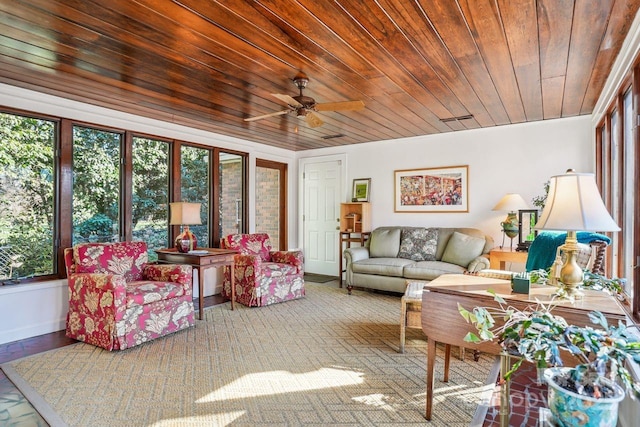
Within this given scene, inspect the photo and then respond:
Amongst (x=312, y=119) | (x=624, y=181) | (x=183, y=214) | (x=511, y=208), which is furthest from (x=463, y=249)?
(x=183, y=214)

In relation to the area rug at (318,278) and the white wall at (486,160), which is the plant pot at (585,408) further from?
the area rug at (318,278)

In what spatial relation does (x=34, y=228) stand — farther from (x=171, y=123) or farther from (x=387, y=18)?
(x=387, y=18)

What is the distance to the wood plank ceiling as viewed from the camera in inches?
82.0

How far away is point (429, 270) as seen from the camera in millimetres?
4609

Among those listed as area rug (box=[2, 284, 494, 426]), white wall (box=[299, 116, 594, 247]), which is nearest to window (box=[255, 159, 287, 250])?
white wall (box=[299, 116, 594, 247])

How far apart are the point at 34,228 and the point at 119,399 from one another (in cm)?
225

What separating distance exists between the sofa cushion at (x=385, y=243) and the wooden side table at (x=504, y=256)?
Result: 1.34 metres

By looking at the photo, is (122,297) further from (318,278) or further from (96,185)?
(318,278)

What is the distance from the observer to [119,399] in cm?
228

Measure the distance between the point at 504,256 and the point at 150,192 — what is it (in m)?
4.37

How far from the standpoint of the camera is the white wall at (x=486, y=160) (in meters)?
4.55

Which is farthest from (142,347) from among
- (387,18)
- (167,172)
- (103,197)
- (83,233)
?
(387,18)

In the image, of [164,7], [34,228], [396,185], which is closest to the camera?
[164,7]

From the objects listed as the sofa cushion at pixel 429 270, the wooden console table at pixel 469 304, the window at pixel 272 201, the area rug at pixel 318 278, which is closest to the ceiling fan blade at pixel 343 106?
the wooden console table at pixel 469 304
